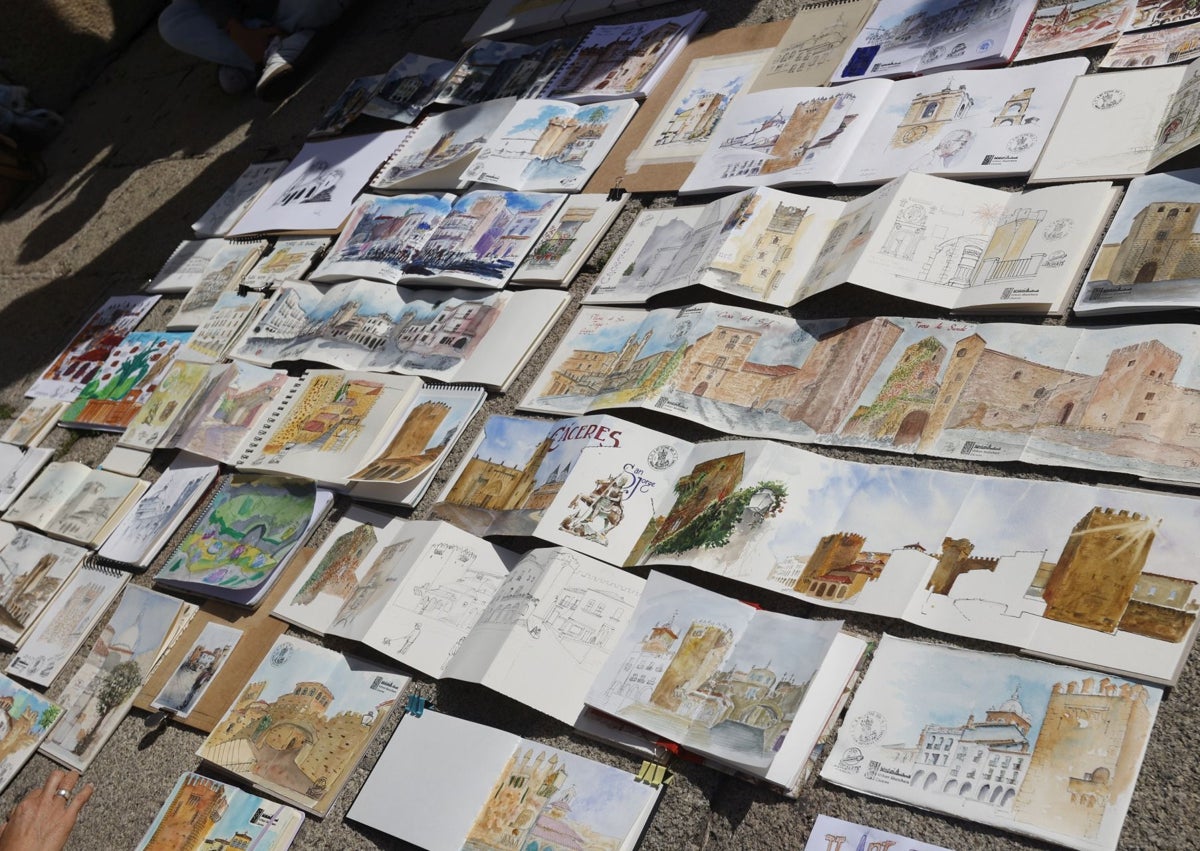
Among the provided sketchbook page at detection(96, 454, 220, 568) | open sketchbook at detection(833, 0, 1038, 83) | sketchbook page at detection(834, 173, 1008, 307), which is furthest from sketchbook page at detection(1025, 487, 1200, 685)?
sketchbook page at detection(96, 454, 220, 568)

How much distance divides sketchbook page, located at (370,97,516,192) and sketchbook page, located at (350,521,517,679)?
144 centimetres

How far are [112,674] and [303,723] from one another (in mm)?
858

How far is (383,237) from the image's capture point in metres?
3.62

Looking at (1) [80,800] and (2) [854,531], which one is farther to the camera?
(1) [80,800]

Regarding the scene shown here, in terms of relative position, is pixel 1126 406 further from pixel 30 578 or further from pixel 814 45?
pixel 30 578

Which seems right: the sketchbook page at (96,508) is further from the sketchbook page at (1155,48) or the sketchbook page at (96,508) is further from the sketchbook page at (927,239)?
the sketchbook page at (1155,48)

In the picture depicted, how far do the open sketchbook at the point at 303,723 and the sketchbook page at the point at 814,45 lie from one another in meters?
2.01

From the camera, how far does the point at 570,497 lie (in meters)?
2.51

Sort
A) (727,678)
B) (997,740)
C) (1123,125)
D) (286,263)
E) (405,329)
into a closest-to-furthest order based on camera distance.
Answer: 1. (997,740)
2. (727,678)
3. (1123,125)
4. (405,329)
5. (286,263)

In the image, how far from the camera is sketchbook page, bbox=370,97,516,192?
3.66 meters

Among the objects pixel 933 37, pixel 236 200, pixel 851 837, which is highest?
pixel 933 37

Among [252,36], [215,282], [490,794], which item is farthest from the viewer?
[252,36]

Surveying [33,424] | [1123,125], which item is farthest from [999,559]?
[33,424]

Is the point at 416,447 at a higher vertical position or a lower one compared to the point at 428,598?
higher
